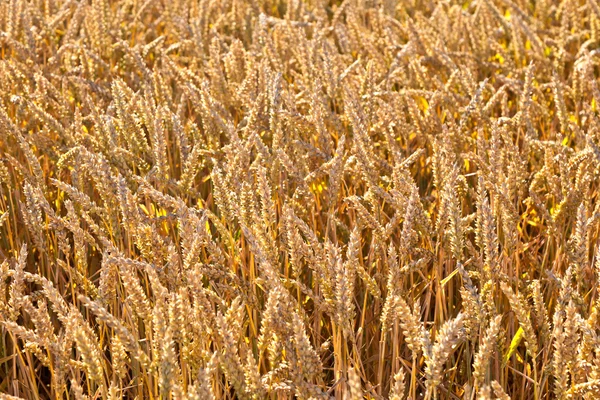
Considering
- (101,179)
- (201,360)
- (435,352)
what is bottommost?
(201,360)

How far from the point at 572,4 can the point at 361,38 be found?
0.88 meters

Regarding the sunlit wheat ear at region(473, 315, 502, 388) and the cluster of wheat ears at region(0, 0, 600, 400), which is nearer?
the sunlit wheat ear at region(473, 315, 502, 388)

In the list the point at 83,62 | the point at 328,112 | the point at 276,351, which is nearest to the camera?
the point at 276,351

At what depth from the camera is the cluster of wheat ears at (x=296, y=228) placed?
1.23m

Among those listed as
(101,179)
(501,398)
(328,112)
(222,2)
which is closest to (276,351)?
(501,398)

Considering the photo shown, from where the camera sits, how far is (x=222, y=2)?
3215 mm

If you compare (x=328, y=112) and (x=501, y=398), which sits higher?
(x=328, y=112)

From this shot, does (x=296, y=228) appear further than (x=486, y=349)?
Yes

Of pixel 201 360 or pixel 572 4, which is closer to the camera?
pixel 201 360

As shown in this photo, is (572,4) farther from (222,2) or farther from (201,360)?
(201,360)

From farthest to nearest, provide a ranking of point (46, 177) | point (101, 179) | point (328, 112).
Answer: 1. point (46, 177)
2. point (328, 112)
3. point (101, 179)

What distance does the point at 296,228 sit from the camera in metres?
Result: 1.37

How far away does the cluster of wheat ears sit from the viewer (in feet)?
4.04

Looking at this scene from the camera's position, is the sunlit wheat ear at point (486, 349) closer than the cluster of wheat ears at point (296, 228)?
Yes
